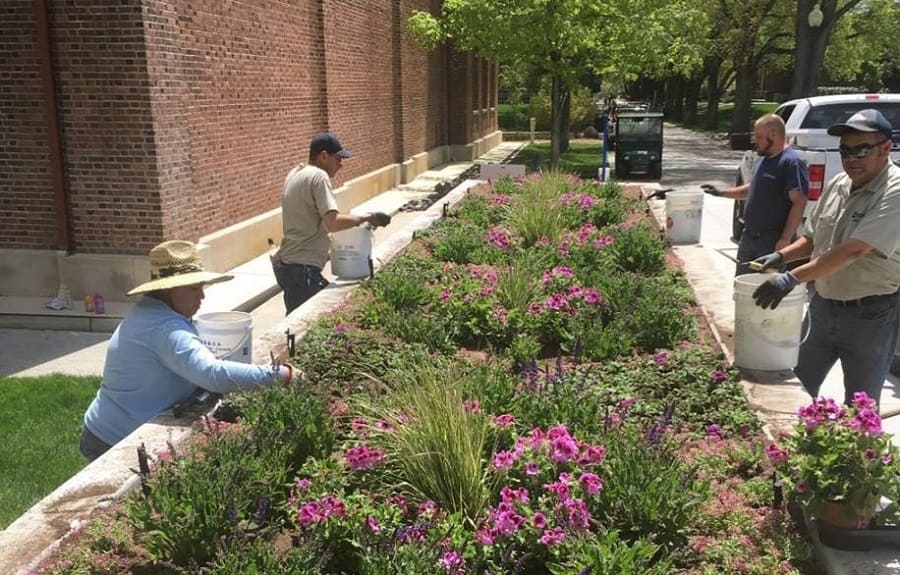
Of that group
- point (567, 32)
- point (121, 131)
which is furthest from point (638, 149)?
point (121, 131)

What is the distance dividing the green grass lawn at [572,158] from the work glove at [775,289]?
56.0ft

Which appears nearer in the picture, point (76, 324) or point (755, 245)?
point (755, 245)

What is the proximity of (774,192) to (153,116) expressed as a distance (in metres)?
6.34

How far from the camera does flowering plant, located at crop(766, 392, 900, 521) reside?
9.61 feet

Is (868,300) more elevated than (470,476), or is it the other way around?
(868,300)

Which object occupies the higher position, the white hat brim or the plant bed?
the white hat brim

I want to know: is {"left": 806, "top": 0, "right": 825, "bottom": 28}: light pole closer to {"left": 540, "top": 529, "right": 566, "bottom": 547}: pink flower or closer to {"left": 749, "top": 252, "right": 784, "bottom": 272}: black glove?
{"left": 749, "top": 252, "right": 784, "bottom": 272}: black glove

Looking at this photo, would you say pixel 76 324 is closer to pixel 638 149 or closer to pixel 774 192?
pixel 774 192

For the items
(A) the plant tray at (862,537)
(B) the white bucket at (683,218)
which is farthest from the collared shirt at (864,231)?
(B) the white bucket at (683,218)

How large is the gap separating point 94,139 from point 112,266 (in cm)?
139

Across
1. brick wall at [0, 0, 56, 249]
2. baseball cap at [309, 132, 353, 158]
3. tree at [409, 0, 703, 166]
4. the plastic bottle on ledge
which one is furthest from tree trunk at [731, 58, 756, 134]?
baseball cap at [309, 132, 353, 158]

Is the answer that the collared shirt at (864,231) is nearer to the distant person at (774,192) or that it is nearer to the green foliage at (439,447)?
the distant person at (774,192)

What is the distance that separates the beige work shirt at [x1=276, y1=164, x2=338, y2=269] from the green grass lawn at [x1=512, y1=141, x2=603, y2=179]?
15201mm

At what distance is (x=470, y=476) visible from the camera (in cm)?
337
